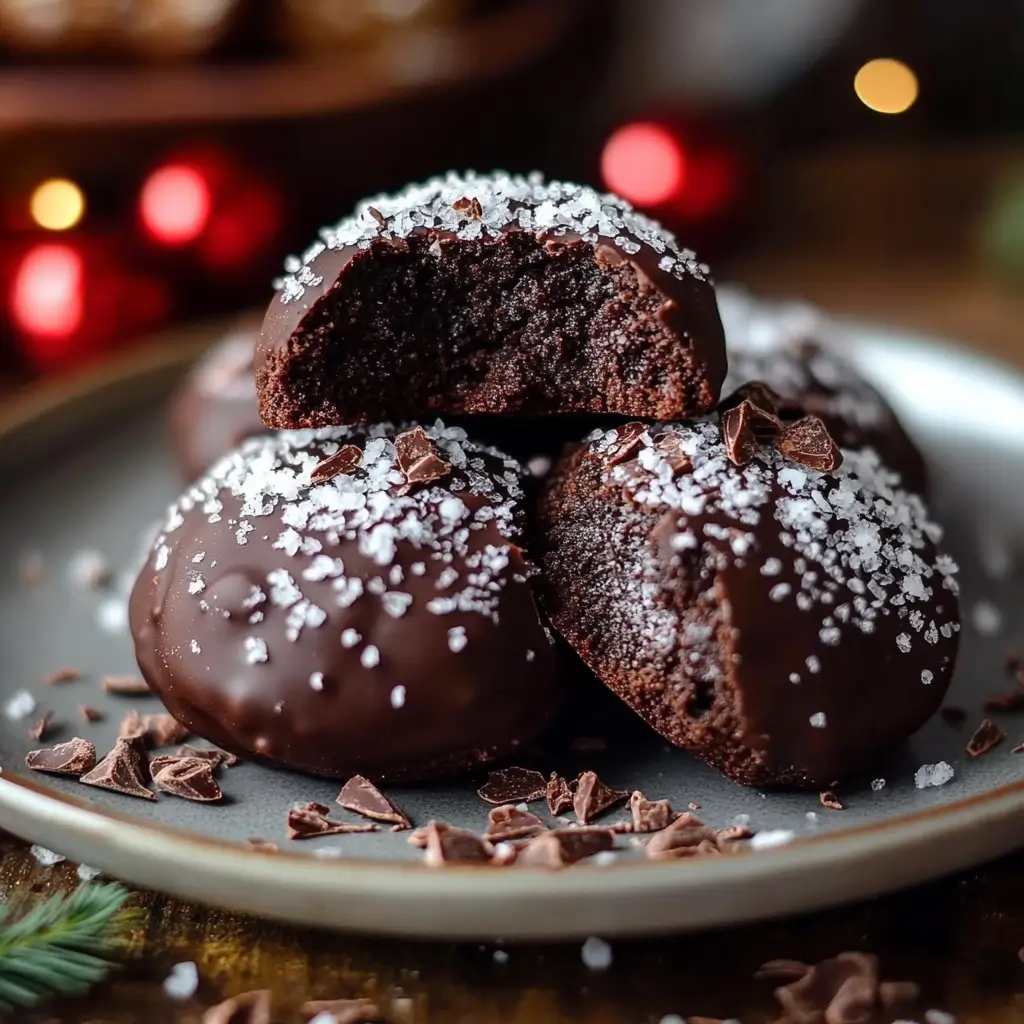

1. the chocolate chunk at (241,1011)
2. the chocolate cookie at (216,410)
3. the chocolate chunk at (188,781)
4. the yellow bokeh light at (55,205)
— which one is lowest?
the chocolate chunk at (241,1011)

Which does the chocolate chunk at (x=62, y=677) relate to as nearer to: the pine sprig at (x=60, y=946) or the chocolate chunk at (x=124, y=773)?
the chocolate chunk at (x=124, y=773)

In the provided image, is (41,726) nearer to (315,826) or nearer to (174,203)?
(315,826)

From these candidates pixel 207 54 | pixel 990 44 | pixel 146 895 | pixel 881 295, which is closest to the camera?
pixel 146 895

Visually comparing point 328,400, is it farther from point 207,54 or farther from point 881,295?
point 881,295

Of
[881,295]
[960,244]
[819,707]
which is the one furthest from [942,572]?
[960,244]

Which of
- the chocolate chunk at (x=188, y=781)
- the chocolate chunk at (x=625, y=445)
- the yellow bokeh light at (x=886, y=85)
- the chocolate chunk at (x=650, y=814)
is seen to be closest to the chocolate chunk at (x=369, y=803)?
the chocolate chunk at (x=188, y=781)

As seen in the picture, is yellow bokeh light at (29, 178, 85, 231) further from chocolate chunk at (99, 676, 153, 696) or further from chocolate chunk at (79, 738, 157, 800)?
chocolate chunk at (79, 738, 157, 800)

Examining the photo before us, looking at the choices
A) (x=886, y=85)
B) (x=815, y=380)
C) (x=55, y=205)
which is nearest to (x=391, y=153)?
(x=55, y=205)
